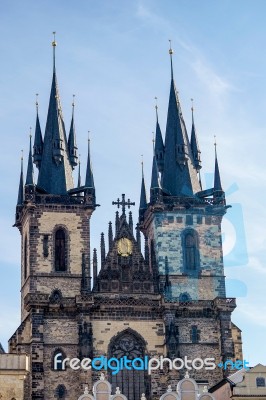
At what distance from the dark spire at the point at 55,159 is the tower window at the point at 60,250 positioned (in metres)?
2.78

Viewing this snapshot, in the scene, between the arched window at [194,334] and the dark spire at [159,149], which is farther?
the dark spire at [159,149]

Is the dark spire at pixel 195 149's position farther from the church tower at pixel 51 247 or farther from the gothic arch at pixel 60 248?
the gothic arch at pixel 60 248

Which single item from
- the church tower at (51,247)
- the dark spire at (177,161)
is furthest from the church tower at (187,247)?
the church tower at (51,247)

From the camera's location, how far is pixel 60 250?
60.0 metres

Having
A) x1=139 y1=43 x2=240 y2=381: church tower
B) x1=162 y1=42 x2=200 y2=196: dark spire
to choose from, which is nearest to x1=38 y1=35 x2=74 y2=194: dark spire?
x1=139 y1=43 x2=240 y2=381: church tower

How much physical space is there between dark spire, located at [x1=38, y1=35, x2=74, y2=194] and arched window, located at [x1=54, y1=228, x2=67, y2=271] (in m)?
2.78

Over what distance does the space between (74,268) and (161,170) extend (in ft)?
32.3

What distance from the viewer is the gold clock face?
198 feet

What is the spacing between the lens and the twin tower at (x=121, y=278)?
2232 inches

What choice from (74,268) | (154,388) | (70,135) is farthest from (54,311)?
(70,135)

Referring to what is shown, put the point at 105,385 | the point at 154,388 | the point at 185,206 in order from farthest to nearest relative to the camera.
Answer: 1. the point at 185,206
2. the point at 154,388
3. the point at 105,385

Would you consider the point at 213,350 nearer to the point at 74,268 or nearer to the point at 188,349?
the point at 188,349

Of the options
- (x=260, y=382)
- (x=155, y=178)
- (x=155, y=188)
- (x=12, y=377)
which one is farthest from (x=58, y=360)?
(x=155, y=178)

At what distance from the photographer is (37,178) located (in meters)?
62.1
